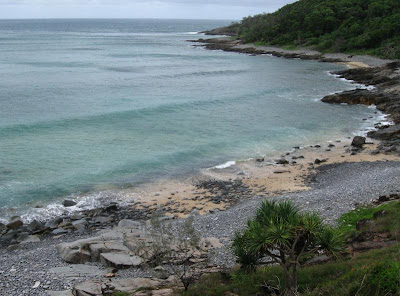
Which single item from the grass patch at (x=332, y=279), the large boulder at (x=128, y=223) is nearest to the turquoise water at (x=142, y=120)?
the large boulder at (x=128, y=223)

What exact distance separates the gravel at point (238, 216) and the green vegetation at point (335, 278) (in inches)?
124

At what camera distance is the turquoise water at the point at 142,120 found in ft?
105

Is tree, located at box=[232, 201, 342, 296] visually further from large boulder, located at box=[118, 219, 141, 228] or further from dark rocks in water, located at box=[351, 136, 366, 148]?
dark rocks in water, located at box=[351, 136, 366, 148]

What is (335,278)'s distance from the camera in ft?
39.4

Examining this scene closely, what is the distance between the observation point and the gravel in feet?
52.3

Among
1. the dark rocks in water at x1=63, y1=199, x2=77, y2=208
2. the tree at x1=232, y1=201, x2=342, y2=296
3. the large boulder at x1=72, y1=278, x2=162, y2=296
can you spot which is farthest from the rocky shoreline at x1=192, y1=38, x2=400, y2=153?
the large boulder at x1=72, y1=278, x2=162, y2=296

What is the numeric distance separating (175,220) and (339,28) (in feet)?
316

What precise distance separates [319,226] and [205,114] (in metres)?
39.0

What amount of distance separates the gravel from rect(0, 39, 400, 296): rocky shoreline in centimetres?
4

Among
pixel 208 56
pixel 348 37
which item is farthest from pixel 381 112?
pixel 208 56

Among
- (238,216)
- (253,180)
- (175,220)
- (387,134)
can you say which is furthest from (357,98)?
(175,220)

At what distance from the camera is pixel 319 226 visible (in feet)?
36.9

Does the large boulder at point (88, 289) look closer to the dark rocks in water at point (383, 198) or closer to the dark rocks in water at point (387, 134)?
the dark rocks in water at point (383, 198)

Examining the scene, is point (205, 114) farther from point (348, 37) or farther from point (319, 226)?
point (348, 37)
